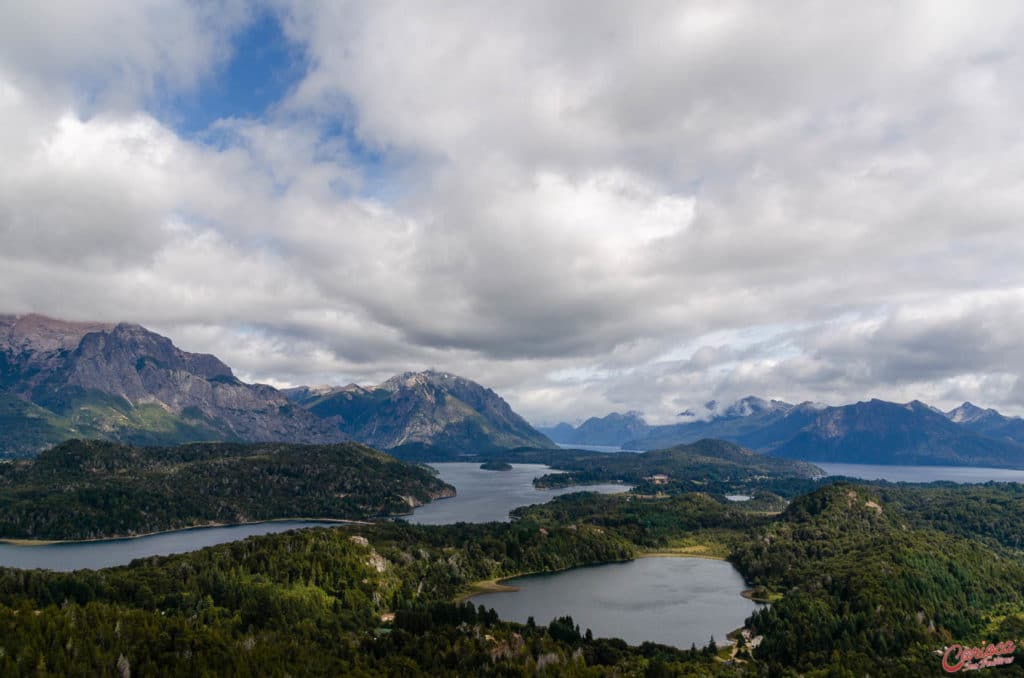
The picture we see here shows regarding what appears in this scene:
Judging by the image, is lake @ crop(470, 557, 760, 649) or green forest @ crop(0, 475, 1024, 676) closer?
green forest @ crop(0, 475, 1024, 676)

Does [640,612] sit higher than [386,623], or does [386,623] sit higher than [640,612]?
[386,623]

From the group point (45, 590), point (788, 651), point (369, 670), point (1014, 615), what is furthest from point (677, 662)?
point (45, 590)

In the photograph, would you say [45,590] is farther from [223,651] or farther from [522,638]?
[522,638]

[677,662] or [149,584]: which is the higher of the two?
[149,584]

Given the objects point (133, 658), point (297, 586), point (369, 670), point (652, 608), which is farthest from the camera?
point (652, 608)

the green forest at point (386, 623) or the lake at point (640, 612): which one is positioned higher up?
the green forest at point (386, 623)

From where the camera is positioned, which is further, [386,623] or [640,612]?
[640,612]

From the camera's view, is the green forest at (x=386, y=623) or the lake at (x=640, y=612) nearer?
the green forest at (x=386, y=623)

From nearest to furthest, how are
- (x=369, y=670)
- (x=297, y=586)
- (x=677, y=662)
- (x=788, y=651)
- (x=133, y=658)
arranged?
(x=133, y=658)
(x=369, y=670)
(x=677, y=662)
(x=788, y=651)
(x=297, y=586)

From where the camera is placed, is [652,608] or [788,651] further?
[652,608]

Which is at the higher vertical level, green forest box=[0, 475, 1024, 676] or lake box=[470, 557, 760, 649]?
green forest box=[0, 475, 1024, 676]
